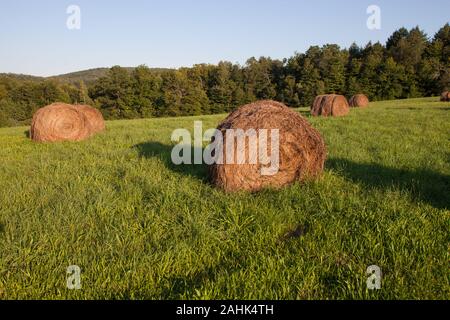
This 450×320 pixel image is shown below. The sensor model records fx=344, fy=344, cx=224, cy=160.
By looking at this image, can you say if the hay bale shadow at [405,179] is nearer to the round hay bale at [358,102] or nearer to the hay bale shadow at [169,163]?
the hay bale shadow at [169,163]

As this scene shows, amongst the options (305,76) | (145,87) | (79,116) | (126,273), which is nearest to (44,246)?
(126,273)

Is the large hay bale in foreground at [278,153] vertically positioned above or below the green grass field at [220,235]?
above

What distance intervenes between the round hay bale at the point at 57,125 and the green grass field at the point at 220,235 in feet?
21.6

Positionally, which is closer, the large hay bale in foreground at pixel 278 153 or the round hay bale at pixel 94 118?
the large hay bale in foreground at pixel 278 153

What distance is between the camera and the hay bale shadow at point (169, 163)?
652cm

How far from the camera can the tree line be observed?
5644cm

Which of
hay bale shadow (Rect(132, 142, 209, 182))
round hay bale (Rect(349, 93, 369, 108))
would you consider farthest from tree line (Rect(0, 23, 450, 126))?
hay bale shadow (Rect(132, 142, 209, 182))

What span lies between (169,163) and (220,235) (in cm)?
379

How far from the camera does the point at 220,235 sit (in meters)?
3.94

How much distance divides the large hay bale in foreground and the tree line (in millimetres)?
52166

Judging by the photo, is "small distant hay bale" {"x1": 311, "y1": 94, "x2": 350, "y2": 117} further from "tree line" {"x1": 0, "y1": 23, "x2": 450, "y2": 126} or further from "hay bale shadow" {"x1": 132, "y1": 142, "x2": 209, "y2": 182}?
"tree line" {"x1": 0, "y1": 23, "x2": 450, "y2": 126}

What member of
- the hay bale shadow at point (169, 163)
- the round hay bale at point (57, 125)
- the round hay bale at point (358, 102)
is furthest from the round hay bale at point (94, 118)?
the round hay bale at point (358, 102)

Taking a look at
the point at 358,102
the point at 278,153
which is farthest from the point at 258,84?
the point at 278,153

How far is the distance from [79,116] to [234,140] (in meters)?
9.72
